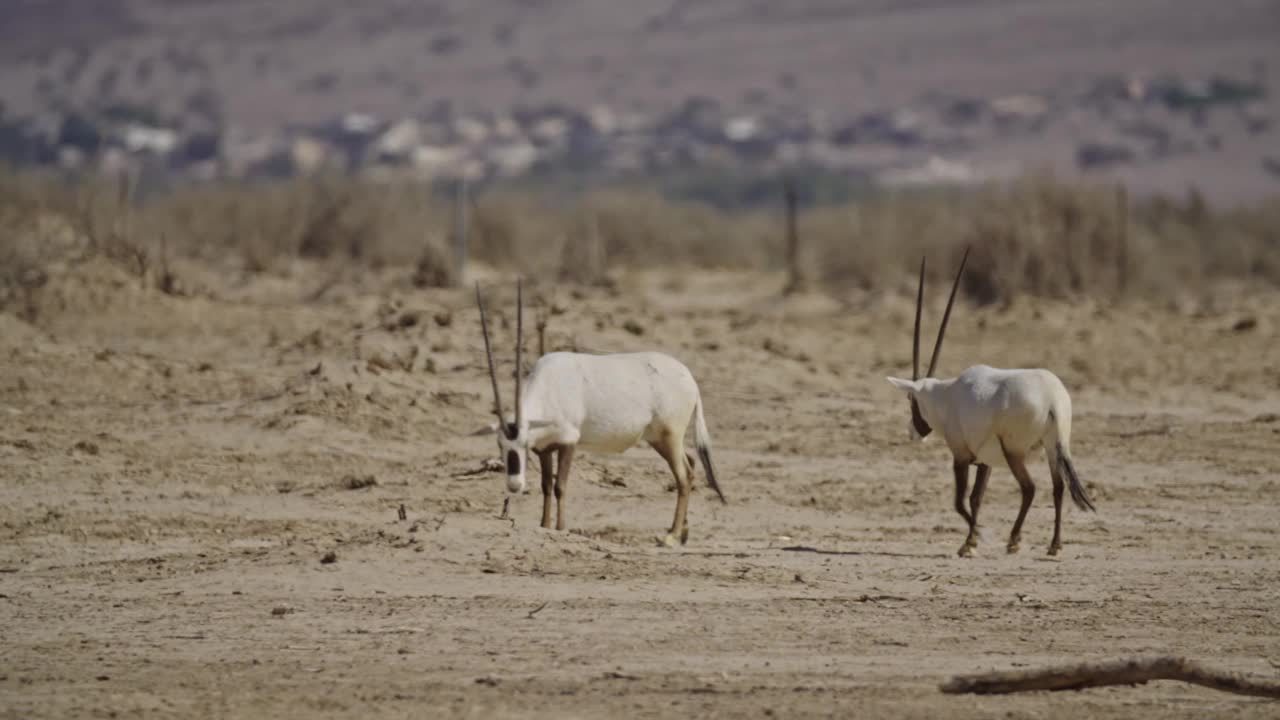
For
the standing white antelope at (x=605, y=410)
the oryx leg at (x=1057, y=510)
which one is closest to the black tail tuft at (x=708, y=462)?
the standing white antelope at (x=605, y=410)

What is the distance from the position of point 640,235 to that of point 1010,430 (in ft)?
93.4

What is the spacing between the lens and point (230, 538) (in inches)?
544

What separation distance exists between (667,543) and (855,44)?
126903 mm

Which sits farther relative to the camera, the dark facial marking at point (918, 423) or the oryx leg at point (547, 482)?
the dark facial marking at point (918, 423)

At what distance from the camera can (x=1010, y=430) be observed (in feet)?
44.3

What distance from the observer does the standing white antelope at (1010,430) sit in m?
13.4

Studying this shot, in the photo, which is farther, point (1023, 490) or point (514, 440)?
point (1023, 490)

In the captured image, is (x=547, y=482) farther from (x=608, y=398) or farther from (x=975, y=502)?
(x=975, y=502)

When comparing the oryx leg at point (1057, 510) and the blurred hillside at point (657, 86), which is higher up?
the blurred hillside at point (657, 86)

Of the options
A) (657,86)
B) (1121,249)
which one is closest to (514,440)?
(1121,249)

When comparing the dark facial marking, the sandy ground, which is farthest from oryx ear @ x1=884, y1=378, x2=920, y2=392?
the sandy ground

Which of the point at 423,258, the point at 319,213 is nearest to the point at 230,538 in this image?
the point at 423,258

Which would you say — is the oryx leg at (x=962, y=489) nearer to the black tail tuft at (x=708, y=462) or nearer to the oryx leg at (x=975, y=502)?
the oryx leg at (x=975, y=502)

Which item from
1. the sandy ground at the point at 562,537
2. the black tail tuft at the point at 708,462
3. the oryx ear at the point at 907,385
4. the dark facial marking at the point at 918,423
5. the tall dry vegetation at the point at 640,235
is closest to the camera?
the sandy ground at the point at 562,537
